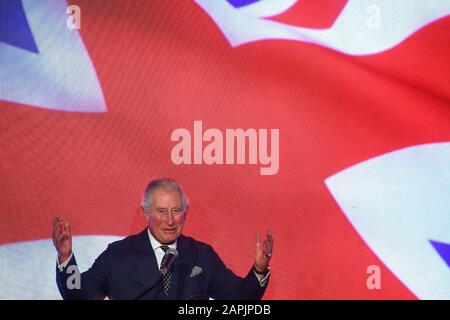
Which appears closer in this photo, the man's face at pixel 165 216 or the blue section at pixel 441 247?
the man's face at pixel 165 216

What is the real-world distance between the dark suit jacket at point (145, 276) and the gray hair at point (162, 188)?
120 mm

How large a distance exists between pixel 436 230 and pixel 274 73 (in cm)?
95

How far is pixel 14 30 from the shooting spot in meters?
3.16

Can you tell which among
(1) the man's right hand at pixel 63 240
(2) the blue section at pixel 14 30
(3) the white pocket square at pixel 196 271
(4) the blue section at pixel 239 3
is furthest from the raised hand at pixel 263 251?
(2) the blue section at pixel 14 30

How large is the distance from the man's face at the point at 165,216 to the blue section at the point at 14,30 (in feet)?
2.63

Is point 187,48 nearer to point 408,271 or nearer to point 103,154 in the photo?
point 103,154

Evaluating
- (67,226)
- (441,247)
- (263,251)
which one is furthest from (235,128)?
(441,247)

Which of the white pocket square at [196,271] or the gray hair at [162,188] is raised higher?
the gray hair at [162,188]

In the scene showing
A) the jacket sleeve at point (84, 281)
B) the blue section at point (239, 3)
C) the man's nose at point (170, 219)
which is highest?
the blue section at point (239, 3)

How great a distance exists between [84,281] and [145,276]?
0.25m

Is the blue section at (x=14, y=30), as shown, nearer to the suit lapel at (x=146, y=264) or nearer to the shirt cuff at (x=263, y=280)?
the suit lapel at (x=146, y=264)

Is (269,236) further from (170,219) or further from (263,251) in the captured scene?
(170,219)

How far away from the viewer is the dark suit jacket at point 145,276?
121 inches

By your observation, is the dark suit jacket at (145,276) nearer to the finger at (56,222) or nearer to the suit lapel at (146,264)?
the suit lapel at (146,264)
